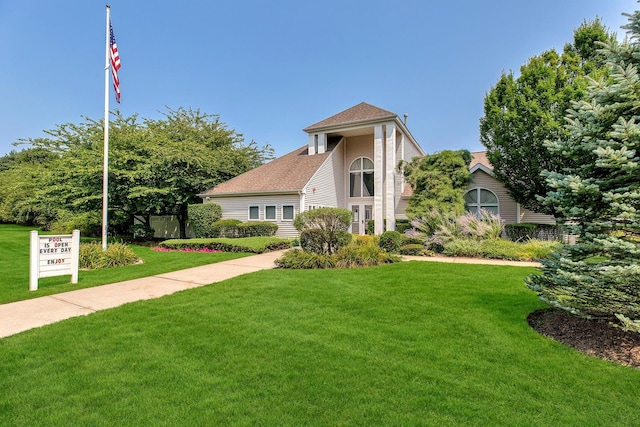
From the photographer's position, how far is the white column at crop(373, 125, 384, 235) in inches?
717

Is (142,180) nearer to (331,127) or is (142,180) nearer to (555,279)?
(331,127)

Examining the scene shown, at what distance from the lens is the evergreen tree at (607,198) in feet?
9.75

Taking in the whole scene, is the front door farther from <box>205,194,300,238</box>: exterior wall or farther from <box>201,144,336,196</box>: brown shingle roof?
<box>205,194,300,238</box>: exterior wall

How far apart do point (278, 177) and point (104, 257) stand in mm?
10551

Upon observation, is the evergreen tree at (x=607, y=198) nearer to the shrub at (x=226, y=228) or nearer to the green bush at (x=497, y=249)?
the green bush at (x=497, y=249)

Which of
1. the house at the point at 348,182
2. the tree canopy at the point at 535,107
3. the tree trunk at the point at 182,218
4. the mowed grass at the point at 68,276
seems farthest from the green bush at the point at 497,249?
the tree trunk at the point at 182,218

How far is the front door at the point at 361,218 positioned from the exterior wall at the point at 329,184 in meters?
1.12

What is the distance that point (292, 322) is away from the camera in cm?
419

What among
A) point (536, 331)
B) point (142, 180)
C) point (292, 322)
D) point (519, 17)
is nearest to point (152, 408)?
point (292, 322)

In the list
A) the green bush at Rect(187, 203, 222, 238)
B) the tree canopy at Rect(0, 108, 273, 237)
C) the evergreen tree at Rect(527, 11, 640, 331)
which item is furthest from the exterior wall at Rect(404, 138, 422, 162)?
the evergreen tree at Rect(527, 11, 640, 331)

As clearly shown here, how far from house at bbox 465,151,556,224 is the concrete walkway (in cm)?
1256

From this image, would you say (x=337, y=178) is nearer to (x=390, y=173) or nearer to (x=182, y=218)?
(x=390, y=173)

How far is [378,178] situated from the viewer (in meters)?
18.5

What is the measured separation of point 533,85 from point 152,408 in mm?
16482
